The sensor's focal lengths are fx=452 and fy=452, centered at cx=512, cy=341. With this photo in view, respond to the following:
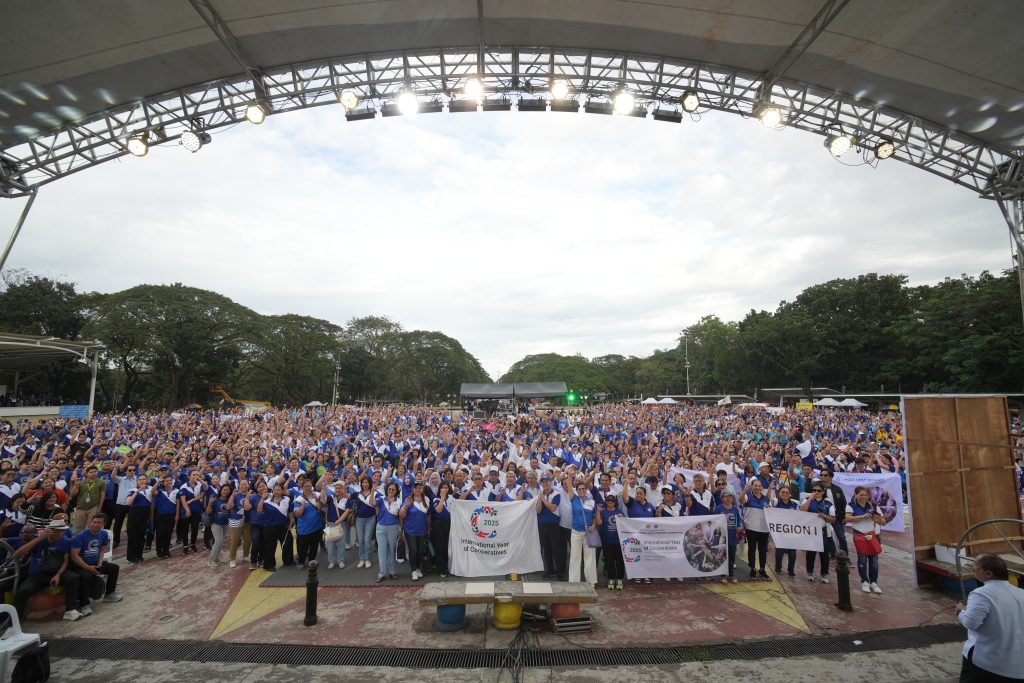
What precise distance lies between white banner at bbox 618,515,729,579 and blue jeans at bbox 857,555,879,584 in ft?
6.95

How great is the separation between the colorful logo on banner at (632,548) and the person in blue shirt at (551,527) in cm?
110

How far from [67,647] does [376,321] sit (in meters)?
61.0

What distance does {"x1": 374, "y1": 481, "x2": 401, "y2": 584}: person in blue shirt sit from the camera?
8.12 metres

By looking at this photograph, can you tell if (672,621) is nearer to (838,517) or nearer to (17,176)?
(838,517)

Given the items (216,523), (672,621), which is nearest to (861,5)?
(672,621)

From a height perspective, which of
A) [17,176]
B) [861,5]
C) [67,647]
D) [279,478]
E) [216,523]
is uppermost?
Answer: [861,5]

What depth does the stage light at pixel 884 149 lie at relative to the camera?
10523 millimetres

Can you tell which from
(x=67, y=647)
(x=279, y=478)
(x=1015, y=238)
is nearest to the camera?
(x=67, y=647)

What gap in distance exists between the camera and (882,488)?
10.7 m

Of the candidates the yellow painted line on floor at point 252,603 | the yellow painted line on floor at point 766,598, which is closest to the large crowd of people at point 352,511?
the yellow painted line on floor at point 766,598

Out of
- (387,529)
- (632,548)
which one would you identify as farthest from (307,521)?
(632,548)

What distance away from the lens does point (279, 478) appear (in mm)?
9742

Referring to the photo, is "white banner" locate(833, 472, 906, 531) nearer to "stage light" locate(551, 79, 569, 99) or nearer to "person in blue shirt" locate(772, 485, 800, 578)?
"person in blue shirt" locate(772, 485, 800, 578)

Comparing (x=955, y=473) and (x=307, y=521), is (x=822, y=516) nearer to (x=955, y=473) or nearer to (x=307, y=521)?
(x=955, y=473)
